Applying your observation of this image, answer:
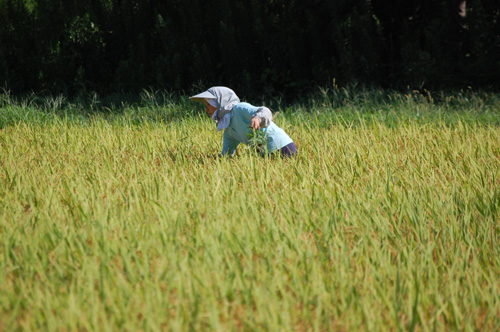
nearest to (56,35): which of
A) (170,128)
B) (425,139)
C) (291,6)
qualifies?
(291,6)

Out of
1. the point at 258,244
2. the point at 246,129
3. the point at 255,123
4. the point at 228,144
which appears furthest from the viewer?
the point at 228,144

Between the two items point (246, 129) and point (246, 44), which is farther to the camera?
point (246, 44)

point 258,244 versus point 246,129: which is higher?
point 246,129

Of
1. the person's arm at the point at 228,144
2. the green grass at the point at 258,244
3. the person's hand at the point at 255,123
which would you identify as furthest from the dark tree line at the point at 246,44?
the person's hand at the point at 255,123

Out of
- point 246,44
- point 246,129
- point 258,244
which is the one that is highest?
point 246,44

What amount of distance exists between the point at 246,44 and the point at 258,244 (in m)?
7.32

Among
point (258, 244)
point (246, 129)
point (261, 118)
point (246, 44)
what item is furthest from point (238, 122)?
point (246, 44)

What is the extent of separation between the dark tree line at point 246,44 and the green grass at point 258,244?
14.8 ft

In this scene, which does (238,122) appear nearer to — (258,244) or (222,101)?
(222,101)

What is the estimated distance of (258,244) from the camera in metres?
2.24

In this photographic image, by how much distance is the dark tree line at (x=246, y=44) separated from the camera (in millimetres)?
8141

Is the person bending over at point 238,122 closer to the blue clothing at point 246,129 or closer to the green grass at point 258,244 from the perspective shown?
the blue clothing at point 246,129

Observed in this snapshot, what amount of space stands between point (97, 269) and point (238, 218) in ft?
2.74

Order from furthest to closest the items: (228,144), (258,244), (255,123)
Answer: (228,144) → (255,123) → (258,244)
